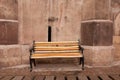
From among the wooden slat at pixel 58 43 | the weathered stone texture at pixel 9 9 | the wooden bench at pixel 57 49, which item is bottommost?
the wooden bench at pixel 57 49

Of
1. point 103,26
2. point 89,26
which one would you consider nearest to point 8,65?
point 89,26

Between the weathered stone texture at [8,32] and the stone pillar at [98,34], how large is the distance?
6.84ft

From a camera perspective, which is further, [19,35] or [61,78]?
[19,35]

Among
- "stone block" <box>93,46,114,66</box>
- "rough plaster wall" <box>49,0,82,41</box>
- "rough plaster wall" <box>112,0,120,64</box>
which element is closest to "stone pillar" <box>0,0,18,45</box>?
"rough plaster wall" <box>49,0,82,41</box>

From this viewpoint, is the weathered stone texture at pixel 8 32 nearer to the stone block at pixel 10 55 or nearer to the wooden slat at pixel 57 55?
the stone block at pixel 10 55

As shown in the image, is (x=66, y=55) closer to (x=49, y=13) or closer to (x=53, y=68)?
(x=53, y=68)

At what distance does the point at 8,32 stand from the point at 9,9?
636 millimetres

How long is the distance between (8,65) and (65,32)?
1.95 m

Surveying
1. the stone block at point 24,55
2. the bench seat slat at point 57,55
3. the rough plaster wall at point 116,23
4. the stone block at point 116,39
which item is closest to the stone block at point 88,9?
the rough plaster wall at point 116,23

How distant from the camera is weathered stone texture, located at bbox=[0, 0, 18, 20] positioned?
4.67 metres

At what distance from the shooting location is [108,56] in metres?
4.98

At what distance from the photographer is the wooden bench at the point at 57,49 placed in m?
4.60

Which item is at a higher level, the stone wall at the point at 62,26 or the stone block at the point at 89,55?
the stone wall at the point at 62,26

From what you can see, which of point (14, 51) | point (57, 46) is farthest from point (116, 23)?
point (14, 51)
